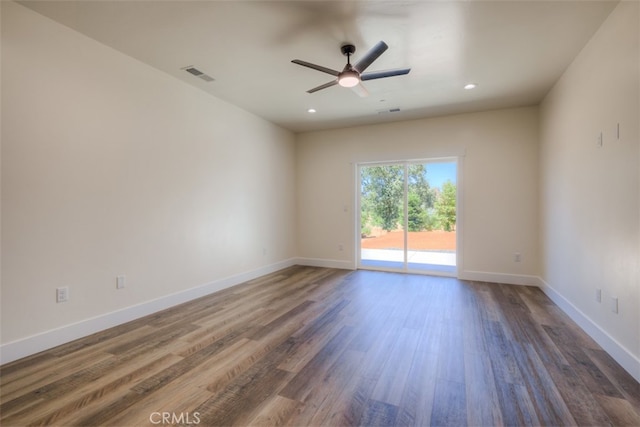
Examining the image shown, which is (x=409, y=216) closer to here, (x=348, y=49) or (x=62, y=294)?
(x=348, y=49)

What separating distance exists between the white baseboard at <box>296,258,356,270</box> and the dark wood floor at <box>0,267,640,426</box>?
2317 mm

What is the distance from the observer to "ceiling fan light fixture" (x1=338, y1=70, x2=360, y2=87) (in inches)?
103

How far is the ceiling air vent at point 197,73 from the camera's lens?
3.32m

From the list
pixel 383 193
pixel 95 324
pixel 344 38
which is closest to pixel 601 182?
pixel 344 38

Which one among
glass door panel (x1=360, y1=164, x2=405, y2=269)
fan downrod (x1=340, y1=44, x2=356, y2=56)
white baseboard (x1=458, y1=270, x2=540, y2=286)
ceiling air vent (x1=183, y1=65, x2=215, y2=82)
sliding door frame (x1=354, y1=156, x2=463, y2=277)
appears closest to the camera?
fan downrod (x1=340, y1=44, x2=356, y2=56)

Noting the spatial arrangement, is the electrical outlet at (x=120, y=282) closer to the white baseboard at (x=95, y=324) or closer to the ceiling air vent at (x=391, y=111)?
the white baseboard at (x=95, y=324)

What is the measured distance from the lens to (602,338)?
251 cm

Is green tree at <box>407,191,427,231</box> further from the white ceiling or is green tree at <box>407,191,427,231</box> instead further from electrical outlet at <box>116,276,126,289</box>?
electrical outlet at <box>116,276,126,289</box>

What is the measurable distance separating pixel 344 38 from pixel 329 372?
9.50ft

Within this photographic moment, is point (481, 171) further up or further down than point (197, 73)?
further down

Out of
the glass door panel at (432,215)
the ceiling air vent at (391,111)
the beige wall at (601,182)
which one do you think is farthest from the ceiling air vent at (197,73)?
the beige wall at (601,182)

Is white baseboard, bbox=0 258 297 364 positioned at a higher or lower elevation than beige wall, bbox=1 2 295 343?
lower

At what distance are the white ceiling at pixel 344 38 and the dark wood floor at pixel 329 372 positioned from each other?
281 centimetres

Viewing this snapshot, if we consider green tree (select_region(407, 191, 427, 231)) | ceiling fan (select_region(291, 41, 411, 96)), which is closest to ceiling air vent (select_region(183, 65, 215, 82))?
ceiling fan (select_region(291, 41, 411, 96))
